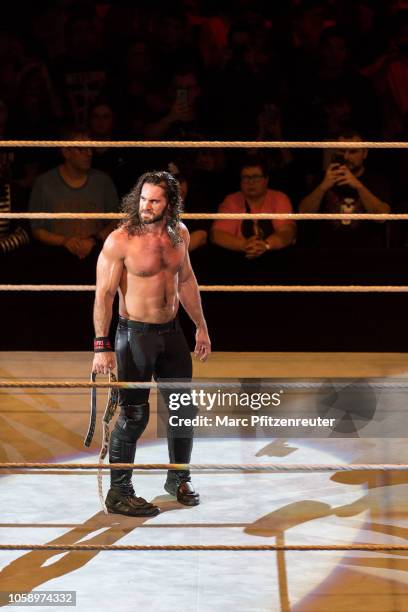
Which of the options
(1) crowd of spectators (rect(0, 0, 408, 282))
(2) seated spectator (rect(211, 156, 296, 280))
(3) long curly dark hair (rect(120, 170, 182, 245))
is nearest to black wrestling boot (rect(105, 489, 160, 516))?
(3) long curly dark hair (rect(120, 170, 182, 245))

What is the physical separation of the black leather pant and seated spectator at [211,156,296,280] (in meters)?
1.54

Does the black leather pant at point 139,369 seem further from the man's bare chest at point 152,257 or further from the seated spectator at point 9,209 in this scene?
the seated spectator at point 9,209

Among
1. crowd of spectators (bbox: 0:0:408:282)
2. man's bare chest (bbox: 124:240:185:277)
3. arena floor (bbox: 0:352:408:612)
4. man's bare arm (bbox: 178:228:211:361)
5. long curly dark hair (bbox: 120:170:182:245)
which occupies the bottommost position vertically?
arena floor (bbox: 0:352:408:612)

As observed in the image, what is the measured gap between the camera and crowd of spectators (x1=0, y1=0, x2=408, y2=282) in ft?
15.8

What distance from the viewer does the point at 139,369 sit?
10.7 ft

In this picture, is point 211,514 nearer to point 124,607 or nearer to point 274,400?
point 124,607

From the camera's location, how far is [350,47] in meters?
5.71

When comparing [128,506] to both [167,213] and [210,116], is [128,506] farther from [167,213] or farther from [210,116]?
[210,116]

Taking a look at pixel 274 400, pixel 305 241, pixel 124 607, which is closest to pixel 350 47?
pixel 305 241

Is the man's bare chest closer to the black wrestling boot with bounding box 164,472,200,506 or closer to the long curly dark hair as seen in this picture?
the long curly dark hair

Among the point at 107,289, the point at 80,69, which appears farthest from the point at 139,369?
the point at 80,69

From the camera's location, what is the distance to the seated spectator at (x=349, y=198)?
15.8ft

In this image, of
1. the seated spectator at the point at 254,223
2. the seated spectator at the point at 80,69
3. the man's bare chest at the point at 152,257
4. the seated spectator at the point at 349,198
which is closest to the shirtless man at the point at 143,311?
the man's bare chest at the point at 152,257

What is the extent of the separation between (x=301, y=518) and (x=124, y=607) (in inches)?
A: 28.9
